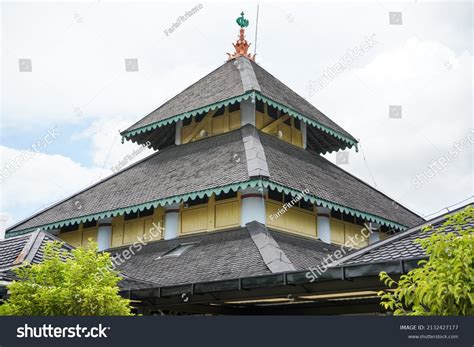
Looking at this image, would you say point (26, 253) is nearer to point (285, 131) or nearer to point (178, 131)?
point (178, 131)

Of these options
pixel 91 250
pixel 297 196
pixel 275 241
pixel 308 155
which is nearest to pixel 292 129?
pixel 308 155

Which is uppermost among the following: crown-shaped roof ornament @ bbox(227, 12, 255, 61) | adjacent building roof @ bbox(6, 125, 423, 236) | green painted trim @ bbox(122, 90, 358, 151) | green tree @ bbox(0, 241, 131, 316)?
crown-shaped roof ornament @ bbox(227, 12, 255, 61)

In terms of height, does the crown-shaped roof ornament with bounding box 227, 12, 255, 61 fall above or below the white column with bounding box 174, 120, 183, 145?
above

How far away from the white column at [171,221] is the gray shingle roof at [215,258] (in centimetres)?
26

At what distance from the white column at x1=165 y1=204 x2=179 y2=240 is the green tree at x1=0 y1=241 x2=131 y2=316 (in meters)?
8.54

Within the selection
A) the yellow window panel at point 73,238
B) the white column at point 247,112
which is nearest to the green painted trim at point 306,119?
the white column at point 247,112

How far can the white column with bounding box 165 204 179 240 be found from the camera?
57.0 feet

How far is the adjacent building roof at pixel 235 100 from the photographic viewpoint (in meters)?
19.3

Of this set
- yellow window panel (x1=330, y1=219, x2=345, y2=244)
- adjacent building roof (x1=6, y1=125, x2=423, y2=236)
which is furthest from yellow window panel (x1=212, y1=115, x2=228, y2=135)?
yellow window panel (x1=330, y1=219, x2=345, y2=244)

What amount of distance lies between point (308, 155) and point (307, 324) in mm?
15275

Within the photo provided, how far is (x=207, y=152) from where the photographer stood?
1891 cm

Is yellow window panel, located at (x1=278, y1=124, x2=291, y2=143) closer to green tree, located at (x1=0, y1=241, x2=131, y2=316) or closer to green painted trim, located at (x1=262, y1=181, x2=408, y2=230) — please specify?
green painted trim, located at (x1=262, y1=181, x2=408, y2=230)

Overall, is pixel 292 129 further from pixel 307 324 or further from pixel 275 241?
pixel 307 324

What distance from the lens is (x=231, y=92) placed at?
19469 mm
